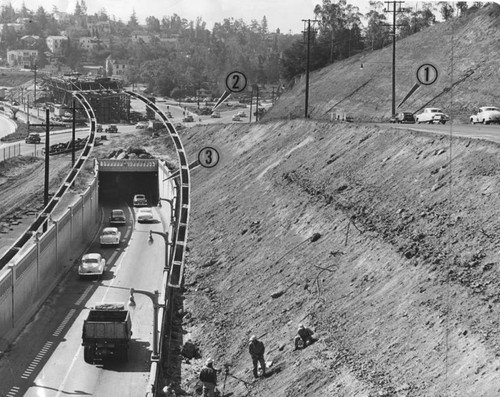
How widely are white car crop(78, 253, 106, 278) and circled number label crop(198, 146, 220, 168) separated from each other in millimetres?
23109

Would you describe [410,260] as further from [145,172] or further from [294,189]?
[145,172]

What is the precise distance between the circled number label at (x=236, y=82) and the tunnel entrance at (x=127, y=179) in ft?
188

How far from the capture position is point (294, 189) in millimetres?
44594

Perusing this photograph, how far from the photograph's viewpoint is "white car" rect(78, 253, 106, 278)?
45438 millimetres

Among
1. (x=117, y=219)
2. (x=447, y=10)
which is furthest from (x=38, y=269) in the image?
(x=447, y=10)

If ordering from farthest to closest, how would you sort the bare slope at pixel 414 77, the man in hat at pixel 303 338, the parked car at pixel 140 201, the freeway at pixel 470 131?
1. the bare slope at pixel 414 77
2. the parked car at pixel 140 201
3. the freeway at pixel 470 131
4. the man in hat at pixel 303 338

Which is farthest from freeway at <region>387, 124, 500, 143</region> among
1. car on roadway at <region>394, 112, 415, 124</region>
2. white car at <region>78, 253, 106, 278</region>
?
white car at <region>78, 253, 106, 278</region>

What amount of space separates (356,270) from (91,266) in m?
19.7

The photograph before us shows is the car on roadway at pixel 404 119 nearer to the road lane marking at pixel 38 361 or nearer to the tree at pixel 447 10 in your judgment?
the road lane marking at pixel 38 361

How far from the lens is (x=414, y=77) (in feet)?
292

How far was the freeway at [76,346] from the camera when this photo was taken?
28.4 metres

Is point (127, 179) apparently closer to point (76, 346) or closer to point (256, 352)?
point (76, 346)

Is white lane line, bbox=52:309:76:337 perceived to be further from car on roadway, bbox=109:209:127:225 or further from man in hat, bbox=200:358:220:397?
car on roadway, bbox=109:209:127:225

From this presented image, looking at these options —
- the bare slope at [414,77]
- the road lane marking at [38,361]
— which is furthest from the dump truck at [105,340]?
the bare slope at [414,77]
